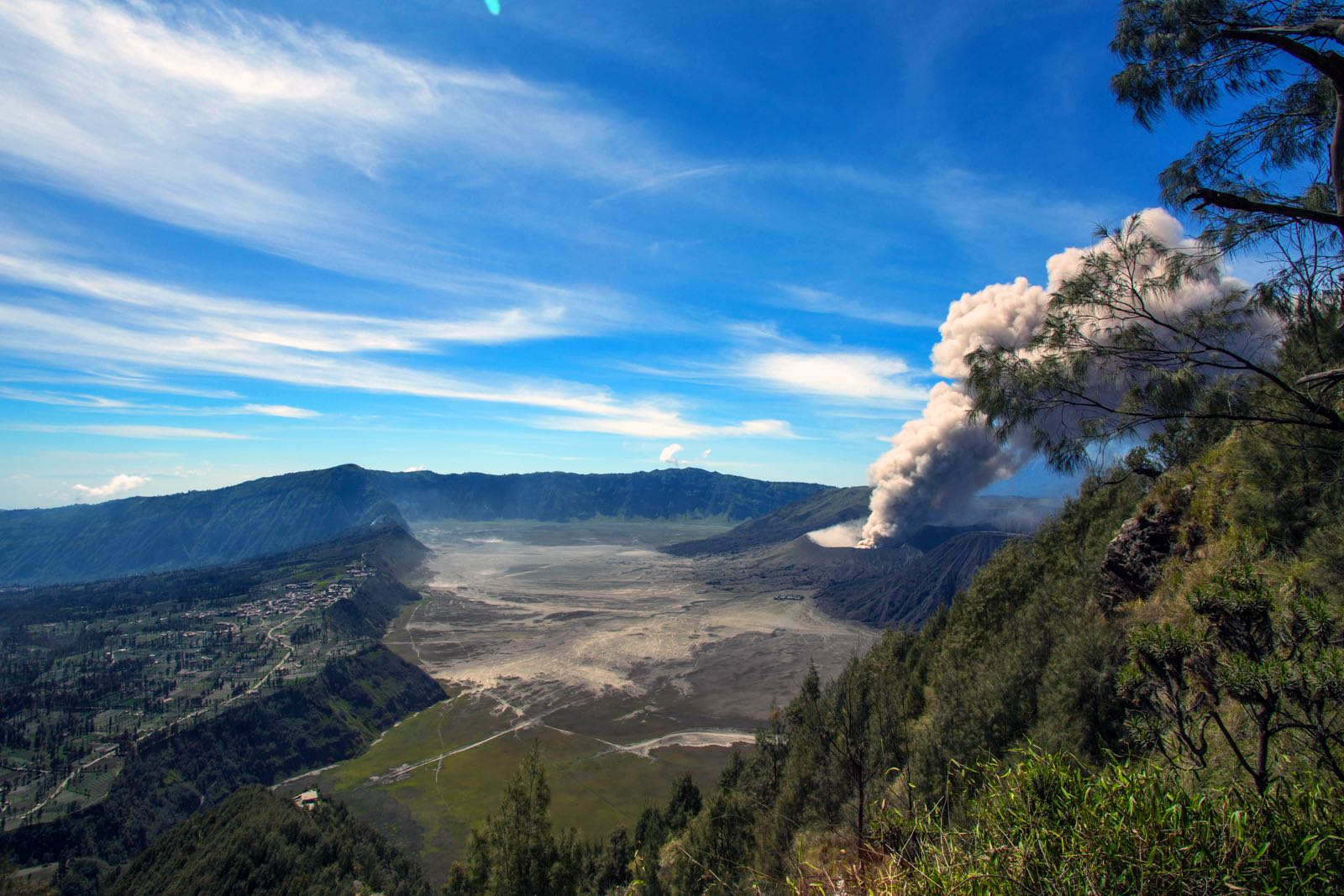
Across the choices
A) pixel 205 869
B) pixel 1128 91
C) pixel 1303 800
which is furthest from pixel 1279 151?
pixel 205 869

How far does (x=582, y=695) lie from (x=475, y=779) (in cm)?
1982

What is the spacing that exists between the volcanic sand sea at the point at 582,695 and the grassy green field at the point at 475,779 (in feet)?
0.53

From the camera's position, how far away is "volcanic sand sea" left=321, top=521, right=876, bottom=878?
1986 inches

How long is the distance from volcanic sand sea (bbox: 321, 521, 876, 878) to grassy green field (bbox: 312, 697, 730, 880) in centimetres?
16

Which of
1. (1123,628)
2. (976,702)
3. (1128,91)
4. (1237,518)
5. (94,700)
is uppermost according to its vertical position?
(1128,91)

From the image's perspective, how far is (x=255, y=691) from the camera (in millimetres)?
80062

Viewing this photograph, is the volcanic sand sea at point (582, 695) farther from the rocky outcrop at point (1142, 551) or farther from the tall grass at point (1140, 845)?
the tall grass at point (1140, 845)

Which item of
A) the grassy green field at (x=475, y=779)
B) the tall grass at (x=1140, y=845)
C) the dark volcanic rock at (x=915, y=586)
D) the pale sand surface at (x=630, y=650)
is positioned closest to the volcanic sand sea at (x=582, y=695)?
the grassy green field at (x=475, y=779)

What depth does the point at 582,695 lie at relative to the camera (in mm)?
72812

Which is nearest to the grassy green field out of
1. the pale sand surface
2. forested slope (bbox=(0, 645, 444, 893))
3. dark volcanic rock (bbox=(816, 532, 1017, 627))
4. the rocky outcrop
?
the pale sand surface

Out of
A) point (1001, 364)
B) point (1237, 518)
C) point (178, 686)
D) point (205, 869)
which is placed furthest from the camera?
point (178, 686)

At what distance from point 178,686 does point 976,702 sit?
111685mm

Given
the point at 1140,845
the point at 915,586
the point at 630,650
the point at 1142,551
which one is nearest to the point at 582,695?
the point at 630,650

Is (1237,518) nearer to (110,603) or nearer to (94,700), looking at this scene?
(94,700)
